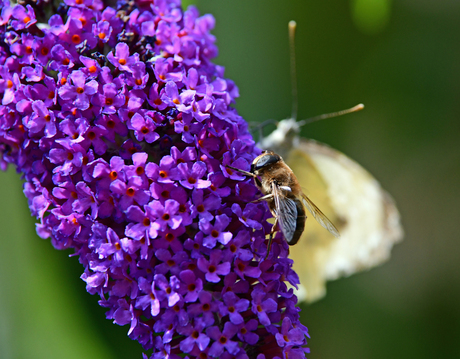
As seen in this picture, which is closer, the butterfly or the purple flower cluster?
the purple flower cluster

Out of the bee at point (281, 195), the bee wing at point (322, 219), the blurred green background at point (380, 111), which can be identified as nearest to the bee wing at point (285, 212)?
the bee at point (281, 195)

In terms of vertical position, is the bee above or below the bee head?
below

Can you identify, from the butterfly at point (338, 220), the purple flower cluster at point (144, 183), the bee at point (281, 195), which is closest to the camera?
the purple flower cluster at point (144, 183)

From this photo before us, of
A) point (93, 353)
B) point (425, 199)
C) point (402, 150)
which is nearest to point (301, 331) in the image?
point (93, 353)

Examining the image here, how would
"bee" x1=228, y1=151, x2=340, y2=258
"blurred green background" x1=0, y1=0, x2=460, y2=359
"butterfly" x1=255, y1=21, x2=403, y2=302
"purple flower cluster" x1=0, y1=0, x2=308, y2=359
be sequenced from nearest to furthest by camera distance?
"purple flower cluster" x1=0, y1=0, x2=308, y2=359 < "bee" x1=228, y1=151, x2=340, y2=258 < "butterfly" x1=255, y1=21, x2=403, y2=302 < "blurred green background" x1=0, y1=0, x2=460, y2=359

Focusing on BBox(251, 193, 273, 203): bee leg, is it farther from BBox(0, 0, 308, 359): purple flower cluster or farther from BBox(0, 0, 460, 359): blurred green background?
BBox(0, 0, 460, 359): blurred green background

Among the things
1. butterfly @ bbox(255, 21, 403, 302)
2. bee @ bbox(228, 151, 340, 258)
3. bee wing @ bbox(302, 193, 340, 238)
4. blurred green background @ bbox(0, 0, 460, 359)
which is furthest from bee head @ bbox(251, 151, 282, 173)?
blurred green background @ bbox(0, 0, 460, 359)

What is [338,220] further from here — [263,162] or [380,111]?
[263,162]

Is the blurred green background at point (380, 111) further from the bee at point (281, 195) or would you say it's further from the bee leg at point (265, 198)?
the bee leg at point (265, 198)
